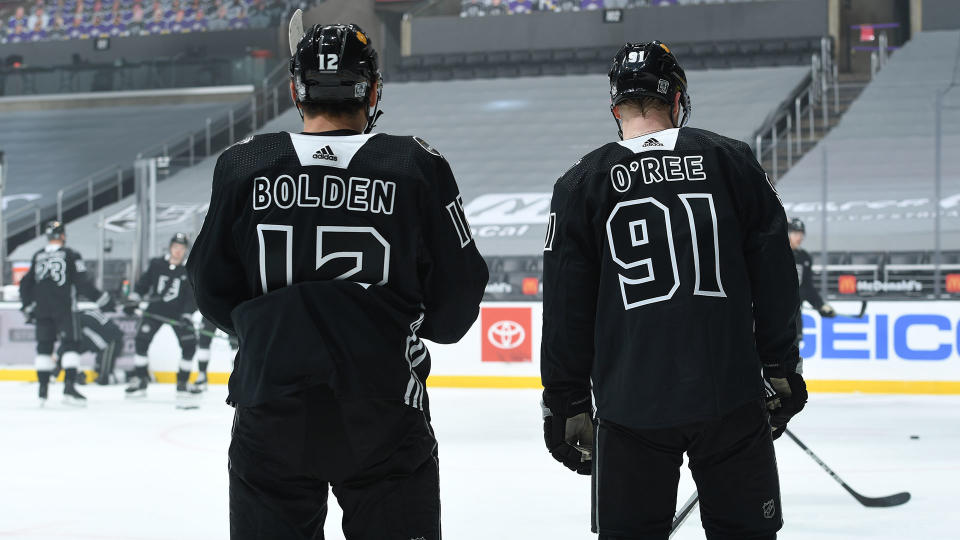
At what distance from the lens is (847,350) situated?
991cm

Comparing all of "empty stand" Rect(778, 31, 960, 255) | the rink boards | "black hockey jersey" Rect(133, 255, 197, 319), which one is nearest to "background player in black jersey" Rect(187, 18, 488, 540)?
"black hockey jersey" Rect(133, 255, 197, 319)

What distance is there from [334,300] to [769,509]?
2.76 ft

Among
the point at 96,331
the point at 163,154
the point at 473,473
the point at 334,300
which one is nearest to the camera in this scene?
the point at 334,300

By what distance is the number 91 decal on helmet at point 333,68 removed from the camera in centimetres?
186

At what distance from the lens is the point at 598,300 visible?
2.13 meters

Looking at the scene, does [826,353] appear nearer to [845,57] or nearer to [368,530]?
[368,530]

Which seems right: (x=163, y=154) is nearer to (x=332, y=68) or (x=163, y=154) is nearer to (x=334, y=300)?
(x=332, y=68)

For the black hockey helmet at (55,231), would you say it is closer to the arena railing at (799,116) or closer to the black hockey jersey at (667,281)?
the black hockey jersey at (667,281)

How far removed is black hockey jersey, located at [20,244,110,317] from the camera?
366 inches

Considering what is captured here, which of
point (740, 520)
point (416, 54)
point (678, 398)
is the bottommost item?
point (740, 520)

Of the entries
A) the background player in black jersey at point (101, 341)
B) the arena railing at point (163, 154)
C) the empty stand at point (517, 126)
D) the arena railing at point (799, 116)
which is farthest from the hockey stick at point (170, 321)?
the arena railing at point (799, 116)

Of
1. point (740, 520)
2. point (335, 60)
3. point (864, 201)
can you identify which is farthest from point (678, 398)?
point (864, 201)

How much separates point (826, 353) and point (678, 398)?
831 centimetres

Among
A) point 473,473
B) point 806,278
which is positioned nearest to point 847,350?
point 806,278
